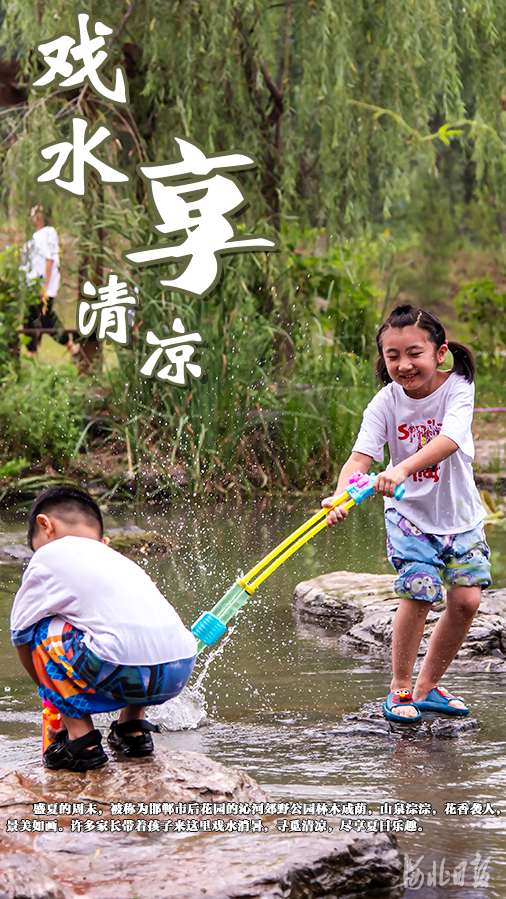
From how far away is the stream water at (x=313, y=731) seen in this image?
2.48 meters

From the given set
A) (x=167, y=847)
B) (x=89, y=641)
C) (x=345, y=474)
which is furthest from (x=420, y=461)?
(x=167, y=847)

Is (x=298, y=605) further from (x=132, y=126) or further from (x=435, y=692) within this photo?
(x=132, y=126)

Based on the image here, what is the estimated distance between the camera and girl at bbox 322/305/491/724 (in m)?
3.31

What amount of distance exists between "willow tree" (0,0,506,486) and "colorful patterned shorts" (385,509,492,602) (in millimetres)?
4124

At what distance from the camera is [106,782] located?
98.2 inches

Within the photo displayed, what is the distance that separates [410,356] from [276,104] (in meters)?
5.33

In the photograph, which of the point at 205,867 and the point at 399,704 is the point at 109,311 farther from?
the point at 205,867

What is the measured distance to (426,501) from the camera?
3387mm

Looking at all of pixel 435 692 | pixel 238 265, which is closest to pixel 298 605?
pixel 435 692

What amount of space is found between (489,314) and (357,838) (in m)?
9.11

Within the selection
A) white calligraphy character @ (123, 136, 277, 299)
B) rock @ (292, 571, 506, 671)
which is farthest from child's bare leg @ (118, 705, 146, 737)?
white calligraphy character @ (123, 136, 277, 299)

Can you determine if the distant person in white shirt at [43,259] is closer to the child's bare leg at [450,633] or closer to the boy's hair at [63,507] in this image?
the child's bare leg at [450,633]

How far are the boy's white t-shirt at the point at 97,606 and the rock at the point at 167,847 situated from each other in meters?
0.28

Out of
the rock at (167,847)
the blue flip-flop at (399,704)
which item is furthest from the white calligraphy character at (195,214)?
the rock at (167,847)
